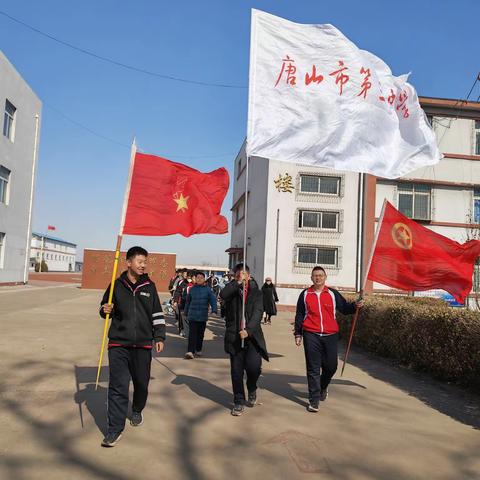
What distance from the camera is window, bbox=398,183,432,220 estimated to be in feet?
80.9

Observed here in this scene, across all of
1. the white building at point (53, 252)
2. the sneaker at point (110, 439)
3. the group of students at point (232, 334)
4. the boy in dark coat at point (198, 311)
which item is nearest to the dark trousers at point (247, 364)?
the group of students at point (232, 334)

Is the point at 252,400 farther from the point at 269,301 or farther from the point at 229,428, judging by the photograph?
the point at 269,301

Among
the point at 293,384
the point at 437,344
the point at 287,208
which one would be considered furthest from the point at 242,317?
the point at 287,208

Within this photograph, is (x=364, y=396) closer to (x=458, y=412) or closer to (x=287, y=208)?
(x=458, y=412)

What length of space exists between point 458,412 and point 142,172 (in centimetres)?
514

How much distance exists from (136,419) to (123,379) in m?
0.61

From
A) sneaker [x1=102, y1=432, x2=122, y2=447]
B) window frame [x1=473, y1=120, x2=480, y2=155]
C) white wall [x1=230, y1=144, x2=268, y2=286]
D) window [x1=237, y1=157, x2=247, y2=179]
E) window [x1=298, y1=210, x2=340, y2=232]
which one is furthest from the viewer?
window [x1=237, y1=157, x2=247, y2=179]

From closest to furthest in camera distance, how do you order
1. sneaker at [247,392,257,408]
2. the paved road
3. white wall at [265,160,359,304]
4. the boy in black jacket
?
the paved road
the boy in black jacket
sneaker at [247,392,257,408]
white wall at [265,160,359,304]

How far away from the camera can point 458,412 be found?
5.97 meters

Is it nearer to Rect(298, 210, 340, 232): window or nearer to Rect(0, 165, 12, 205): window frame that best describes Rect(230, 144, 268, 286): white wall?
Rect(298, 210, 340, 232): window

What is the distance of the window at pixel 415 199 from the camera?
24.7 meters

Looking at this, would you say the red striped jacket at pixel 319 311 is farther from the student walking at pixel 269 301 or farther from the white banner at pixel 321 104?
the student walking at pixel 269 301

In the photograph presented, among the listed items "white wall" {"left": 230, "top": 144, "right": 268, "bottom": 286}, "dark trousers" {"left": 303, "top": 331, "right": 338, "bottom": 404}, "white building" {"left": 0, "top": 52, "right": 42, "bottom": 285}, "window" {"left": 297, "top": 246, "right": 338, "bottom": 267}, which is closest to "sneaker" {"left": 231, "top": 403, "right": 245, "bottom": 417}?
"dark trousers" {"left": 303, "top": 331, "right": 338, "bottom": 404}

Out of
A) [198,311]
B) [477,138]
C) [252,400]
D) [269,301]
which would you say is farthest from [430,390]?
[477,138]
